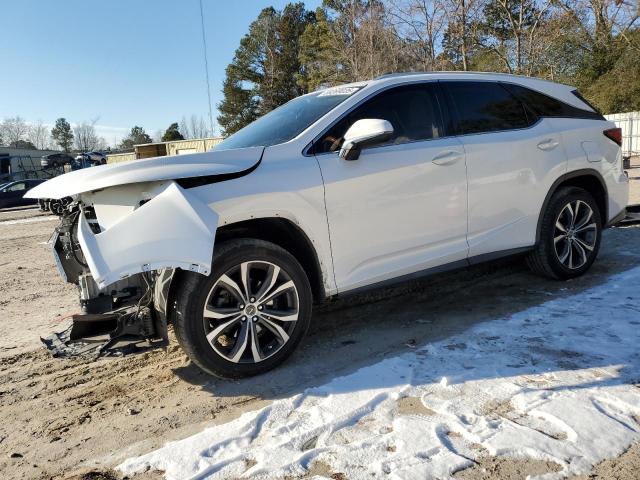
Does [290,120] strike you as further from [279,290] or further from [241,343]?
[241,343]

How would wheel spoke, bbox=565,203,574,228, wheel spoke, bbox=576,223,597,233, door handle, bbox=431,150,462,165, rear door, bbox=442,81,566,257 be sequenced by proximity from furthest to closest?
wheel spoke, bbox=576,223,597,233 → wheel spoke, bbox=565,203,574,228 → rear door, bbox=442,81,566,257 → door handle, bbox=431,150,462,165

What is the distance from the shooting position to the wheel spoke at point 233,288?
3.24 metres

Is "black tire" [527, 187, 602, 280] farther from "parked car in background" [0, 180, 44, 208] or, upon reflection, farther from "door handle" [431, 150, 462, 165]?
"parked car in background" [0, 180, 44, 208]

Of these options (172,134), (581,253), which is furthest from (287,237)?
(172,134)

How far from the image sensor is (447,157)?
13.6 feet

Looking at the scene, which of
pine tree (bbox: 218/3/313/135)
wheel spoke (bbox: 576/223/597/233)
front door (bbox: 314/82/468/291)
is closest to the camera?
front door (bbox: 314/82/468/291)

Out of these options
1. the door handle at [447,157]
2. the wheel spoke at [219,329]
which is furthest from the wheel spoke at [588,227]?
the wheel spoke at [219,329]

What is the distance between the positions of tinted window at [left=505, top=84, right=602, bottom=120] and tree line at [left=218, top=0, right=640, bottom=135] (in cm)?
1466

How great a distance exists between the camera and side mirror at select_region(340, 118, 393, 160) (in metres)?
3.48

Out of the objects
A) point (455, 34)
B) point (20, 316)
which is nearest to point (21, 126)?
point (455, 34)

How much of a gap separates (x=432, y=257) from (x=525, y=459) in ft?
6.25

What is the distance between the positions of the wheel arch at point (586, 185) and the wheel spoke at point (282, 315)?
2643 millimetres

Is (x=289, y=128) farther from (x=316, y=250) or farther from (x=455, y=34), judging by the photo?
(x=455, y=34)

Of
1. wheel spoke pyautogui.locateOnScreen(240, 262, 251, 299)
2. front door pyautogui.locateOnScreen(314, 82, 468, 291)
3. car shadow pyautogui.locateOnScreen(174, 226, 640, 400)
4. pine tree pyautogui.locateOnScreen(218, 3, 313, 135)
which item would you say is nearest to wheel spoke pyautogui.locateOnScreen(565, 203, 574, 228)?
car shadow pyautogui.locateOnScreen(174, 226, 640, 400)
